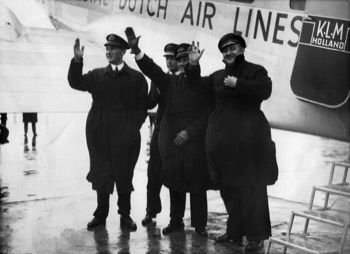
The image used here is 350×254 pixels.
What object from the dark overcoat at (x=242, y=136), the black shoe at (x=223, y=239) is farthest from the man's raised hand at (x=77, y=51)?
the black shoe at (x=223, y=239)

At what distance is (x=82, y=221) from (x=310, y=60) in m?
2.96

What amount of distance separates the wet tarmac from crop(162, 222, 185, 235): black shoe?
0.08 metres

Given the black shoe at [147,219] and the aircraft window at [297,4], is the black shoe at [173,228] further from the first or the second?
the aircraft window at [297,4]

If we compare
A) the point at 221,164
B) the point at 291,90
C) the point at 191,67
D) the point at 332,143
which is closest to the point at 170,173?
the point at 221,164

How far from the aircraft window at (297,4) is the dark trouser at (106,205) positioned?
265 centimetres

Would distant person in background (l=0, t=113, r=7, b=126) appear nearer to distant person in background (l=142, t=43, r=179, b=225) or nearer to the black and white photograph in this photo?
the black and white photograph

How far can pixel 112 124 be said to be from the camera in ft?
21.2

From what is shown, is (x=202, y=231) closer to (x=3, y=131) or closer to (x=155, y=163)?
(x=155, y=163)

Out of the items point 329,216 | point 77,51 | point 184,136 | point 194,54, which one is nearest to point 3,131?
point 77,51

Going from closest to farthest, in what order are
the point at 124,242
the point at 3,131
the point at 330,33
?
the point at 124,242, the point at 330,33, the point at 3,131

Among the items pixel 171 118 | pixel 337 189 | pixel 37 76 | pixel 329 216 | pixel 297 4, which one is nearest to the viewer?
pixel 329 216

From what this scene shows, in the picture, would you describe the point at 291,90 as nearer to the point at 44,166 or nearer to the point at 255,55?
the point at 255,55

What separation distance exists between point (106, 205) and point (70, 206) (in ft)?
3.52

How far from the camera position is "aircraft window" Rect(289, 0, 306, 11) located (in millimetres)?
6906
